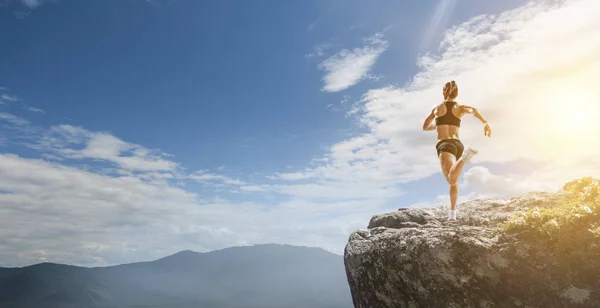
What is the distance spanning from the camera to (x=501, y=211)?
9867mm

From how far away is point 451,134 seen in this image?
1024 centimetres

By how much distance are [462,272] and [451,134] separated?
465 centimetres

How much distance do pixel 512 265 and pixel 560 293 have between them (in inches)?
28.5

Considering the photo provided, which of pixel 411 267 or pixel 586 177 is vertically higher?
pixel 586 177

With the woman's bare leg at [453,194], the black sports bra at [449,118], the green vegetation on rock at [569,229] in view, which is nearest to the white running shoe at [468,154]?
the woman's bare leg at [453,194]

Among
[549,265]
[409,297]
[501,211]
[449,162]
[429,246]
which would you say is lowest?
[409,297]

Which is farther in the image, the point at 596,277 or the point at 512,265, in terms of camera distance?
the point at 512,265

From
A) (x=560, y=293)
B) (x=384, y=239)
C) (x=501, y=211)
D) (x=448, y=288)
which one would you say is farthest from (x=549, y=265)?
(x=501, y=211)

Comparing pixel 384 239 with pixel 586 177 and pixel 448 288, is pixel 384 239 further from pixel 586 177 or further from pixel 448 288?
pixel 586 177

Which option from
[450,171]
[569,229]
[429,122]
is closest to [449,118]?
[429,122]

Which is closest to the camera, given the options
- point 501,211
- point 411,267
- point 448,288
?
point 448,288

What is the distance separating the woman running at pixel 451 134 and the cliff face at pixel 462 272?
53.4 inches

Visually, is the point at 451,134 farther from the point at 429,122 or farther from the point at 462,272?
the point at 462,272

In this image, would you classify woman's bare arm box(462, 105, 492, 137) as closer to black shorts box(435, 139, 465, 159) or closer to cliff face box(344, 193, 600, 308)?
black shorts box(435, 139, 465, 159)
